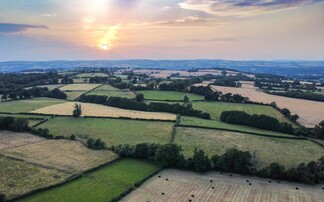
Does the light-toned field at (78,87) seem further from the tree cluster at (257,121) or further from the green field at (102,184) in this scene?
the green field at (102,184)

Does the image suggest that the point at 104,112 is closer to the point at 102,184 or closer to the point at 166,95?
the point at 166,95

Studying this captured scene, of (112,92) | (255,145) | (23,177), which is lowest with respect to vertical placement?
(255,145)

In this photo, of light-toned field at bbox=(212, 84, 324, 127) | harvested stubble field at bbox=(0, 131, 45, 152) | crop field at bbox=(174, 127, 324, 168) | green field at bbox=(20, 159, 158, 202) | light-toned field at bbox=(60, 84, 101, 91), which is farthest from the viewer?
light-toned field at bbox=(60, 84, 101, 91)

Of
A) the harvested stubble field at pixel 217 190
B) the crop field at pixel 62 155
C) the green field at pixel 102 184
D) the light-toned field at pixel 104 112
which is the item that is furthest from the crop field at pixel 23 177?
the light-toned field at pixel 104 112

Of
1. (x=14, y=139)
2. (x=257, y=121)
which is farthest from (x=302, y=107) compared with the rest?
(x=14, y=139)

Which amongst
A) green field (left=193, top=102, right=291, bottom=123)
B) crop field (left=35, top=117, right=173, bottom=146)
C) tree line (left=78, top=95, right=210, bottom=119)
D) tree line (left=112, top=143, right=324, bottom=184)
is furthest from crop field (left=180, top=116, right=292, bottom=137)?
tree line (left=112, top=143, right=324, bottom=184)

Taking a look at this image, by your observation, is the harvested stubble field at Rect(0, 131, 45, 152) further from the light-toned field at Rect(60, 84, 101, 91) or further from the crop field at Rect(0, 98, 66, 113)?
the light-toned field at Rect(60, 84, 101, 91)
